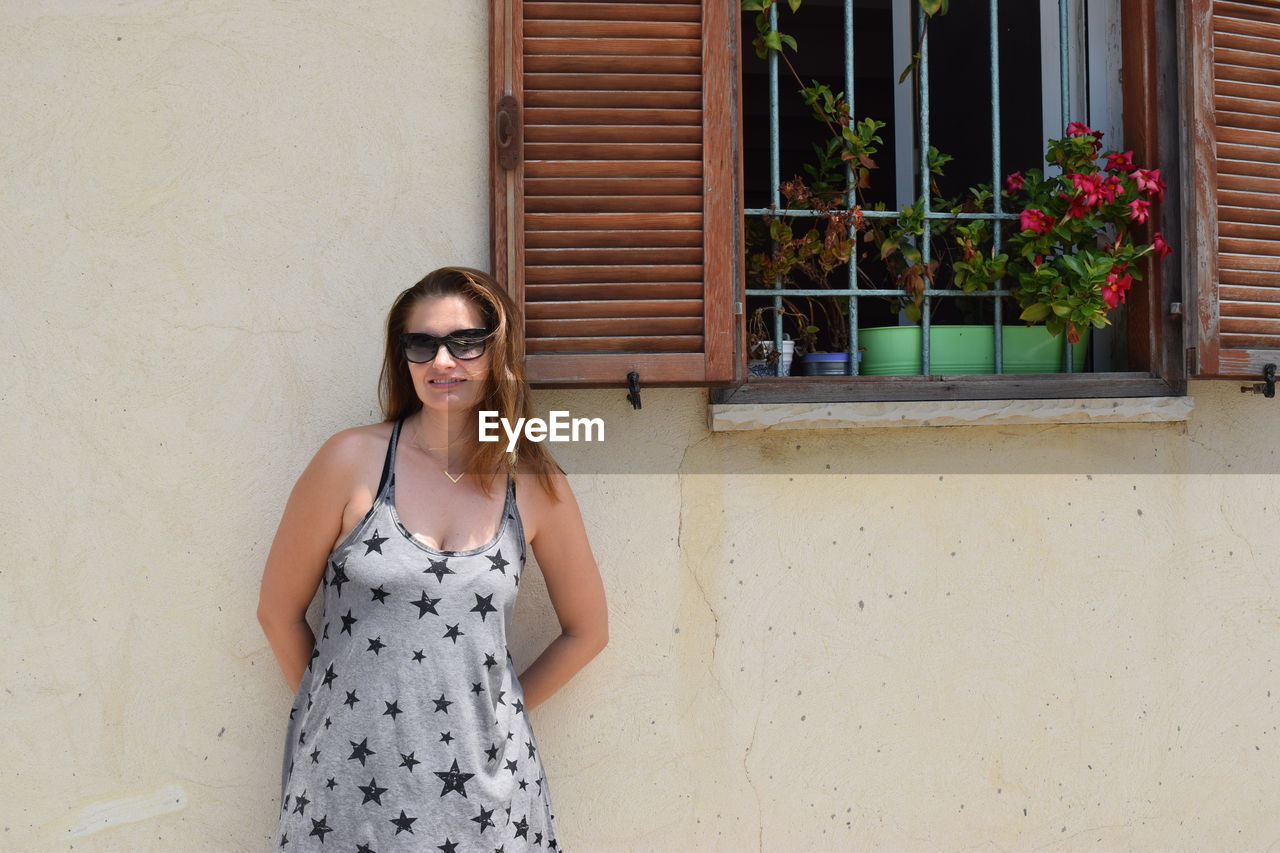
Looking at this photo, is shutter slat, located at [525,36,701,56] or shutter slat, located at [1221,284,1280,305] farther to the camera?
shutter slat, located at [1221,284,1280,305]

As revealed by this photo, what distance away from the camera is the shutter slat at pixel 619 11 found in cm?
228

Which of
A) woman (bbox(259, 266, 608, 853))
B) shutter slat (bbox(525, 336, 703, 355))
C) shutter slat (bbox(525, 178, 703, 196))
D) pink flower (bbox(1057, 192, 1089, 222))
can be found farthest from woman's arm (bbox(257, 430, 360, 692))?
pink flower (bbox(1057, 192, 1089, 222))

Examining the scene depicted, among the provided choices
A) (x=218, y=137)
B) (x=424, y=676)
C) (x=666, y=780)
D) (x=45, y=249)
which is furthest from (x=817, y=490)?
(x=45, y=249)

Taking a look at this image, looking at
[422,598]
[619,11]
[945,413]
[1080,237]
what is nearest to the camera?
[422,598]

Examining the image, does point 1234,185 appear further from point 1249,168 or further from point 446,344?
point 446,344

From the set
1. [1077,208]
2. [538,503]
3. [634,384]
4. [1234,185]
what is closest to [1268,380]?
[1234,185]

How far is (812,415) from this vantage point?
2.40 metres

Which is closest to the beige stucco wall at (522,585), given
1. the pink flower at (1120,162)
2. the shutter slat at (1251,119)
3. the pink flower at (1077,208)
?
the pink flower at (1077,208)

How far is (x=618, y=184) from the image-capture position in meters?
2.29

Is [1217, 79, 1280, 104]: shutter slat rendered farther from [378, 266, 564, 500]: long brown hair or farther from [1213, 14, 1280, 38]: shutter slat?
[378, 266, 564, 500]: long brown hair

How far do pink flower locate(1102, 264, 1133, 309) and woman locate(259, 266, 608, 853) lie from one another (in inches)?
52.2

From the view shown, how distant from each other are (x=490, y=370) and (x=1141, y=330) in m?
1.60

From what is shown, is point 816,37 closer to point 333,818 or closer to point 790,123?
point 790,123

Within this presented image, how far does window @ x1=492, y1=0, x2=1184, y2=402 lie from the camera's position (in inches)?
89.0
